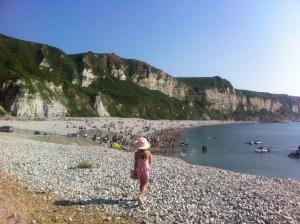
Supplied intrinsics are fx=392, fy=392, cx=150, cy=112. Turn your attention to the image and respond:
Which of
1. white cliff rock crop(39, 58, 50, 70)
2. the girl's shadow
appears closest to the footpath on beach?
the girl's shadow

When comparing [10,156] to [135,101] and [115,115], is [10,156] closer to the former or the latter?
[115,115]

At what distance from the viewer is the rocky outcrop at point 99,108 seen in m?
161

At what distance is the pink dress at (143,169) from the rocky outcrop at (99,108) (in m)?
146

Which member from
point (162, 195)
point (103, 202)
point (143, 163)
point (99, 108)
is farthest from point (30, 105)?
point (143, 163)

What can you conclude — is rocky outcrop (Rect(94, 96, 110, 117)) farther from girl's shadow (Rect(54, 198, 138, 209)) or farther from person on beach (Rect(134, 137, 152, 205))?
person on beach (Rect(134, 137, 152, 205))

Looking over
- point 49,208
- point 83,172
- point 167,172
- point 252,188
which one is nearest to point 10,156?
point 83,172

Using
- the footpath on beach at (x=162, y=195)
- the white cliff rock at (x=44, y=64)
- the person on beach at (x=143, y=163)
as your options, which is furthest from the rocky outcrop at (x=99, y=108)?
the person on beach at (x=143, y=163)

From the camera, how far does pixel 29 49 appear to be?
184 metres

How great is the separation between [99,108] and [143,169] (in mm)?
148678

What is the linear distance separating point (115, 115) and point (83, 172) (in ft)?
489

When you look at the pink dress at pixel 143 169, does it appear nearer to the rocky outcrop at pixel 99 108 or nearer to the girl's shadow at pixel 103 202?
the girl's shadow at pixel 103 202

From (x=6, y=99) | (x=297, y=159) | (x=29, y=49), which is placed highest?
(x=29, y=49)

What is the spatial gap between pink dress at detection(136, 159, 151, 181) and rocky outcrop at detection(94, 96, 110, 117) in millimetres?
145596

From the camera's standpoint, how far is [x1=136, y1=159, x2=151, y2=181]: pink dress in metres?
14.8
